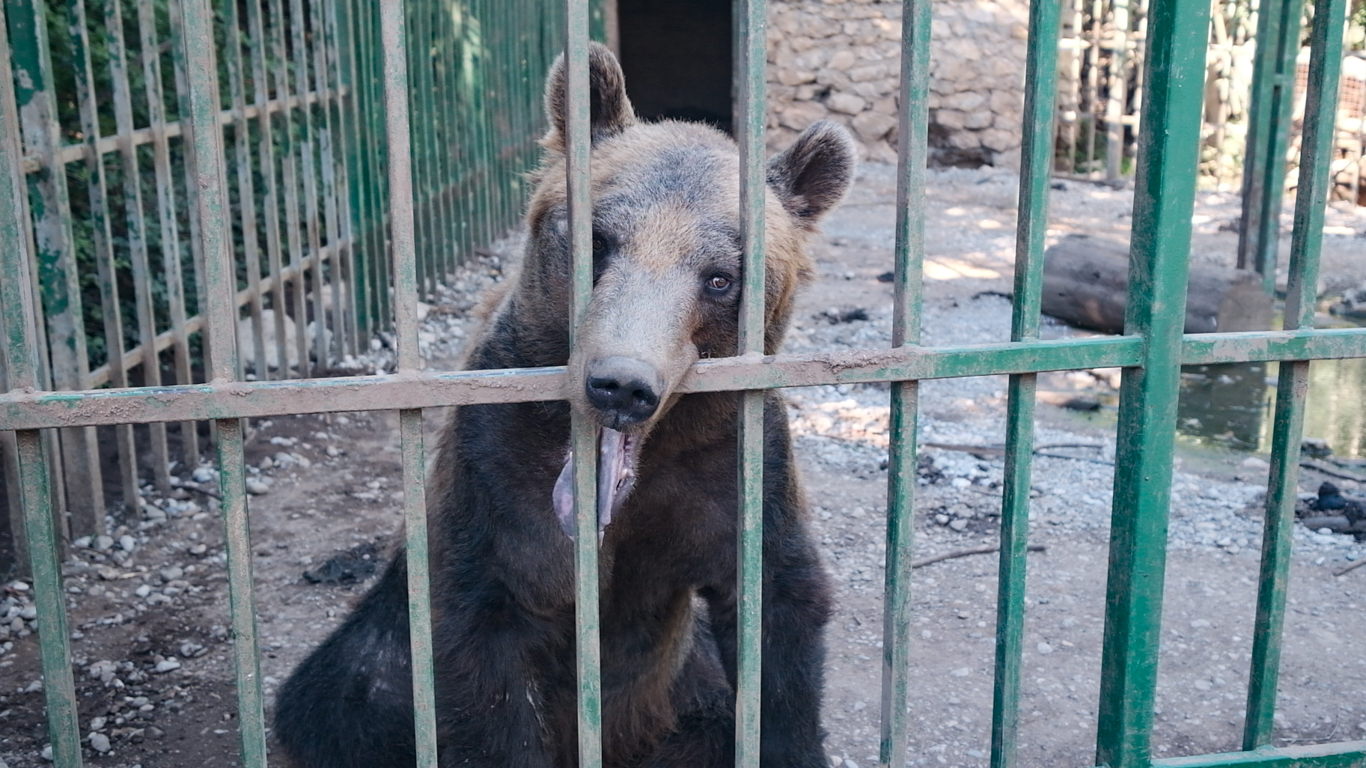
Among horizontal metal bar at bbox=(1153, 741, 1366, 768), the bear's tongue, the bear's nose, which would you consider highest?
the bear's nose

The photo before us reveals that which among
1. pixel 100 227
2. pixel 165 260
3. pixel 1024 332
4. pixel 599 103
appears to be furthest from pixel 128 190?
pixel 1024 332

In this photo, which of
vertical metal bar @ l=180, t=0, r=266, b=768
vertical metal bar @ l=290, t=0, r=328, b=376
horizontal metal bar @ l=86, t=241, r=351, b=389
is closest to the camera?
vertical metal bar @ l=180, t=0, r=266, b=768

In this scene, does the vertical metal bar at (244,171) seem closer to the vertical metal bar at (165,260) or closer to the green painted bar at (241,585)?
the vertical metal bar at (165,260)

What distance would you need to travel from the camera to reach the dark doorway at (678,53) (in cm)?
1894

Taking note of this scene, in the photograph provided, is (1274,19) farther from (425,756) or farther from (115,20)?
(425,756)

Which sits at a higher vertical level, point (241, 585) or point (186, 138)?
point (186, 138)

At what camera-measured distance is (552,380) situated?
2.19 m

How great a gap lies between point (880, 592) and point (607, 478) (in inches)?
89.2

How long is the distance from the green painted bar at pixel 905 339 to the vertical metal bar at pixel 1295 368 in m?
0.76

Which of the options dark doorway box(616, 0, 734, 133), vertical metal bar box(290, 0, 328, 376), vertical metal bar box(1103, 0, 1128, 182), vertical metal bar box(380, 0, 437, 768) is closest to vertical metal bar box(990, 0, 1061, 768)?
vertical metal bar box(380, 0, 437, 768)

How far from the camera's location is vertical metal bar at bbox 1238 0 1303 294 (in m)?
7.42

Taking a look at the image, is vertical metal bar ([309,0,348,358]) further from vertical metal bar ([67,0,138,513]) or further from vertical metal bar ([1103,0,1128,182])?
vertical metal bar ([1103,0,1128,182])

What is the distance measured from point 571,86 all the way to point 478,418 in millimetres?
1050

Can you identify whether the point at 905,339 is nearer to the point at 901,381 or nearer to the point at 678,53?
the point at 901,381
